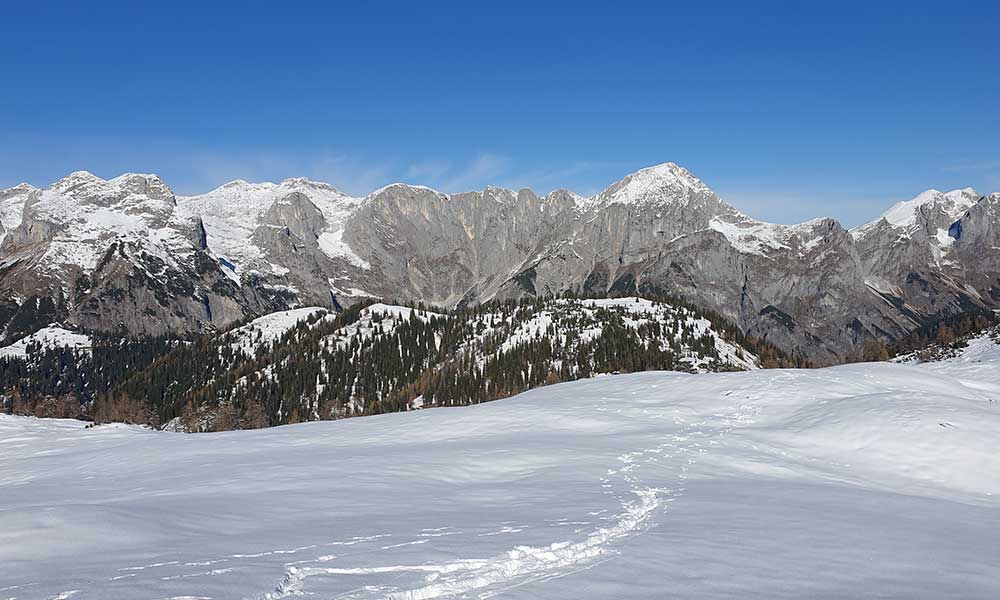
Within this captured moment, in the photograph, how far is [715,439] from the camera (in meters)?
31.5

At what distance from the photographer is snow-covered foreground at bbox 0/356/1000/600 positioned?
10844 millimetres

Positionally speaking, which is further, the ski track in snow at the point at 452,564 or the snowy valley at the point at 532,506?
the snowy valley at the point at 532,506

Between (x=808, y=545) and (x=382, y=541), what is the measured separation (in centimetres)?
921

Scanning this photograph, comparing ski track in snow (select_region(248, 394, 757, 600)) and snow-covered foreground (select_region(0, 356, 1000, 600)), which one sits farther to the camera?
snow-covered foreground (select_region(0, 356, 1000, 600))

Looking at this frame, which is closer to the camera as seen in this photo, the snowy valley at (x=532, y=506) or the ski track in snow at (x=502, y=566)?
the ski track in snow at (x=502, y=566)

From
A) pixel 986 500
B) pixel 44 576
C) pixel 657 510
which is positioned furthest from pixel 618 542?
pixel 986 500

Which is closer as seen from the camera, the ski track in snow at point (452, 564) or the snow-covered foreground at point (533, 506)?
the ski track in snow at point (452, 564)

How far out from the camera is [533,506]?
1770 centimetres

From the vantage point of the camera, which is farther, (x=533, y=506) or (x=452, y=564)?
(x=533, y=506)

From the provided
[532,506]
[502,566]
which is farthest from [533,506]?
[502,566]

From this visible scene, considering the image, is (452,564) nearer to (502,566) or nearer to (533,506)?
(502,566)

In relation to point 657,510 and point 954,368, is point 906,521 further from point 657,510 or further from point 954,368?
point 954,368

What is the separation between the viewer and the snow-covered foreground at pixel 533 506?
35.6ft

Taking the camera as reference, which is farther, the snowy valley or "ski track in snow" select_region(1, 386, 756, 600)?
the snowy valley
